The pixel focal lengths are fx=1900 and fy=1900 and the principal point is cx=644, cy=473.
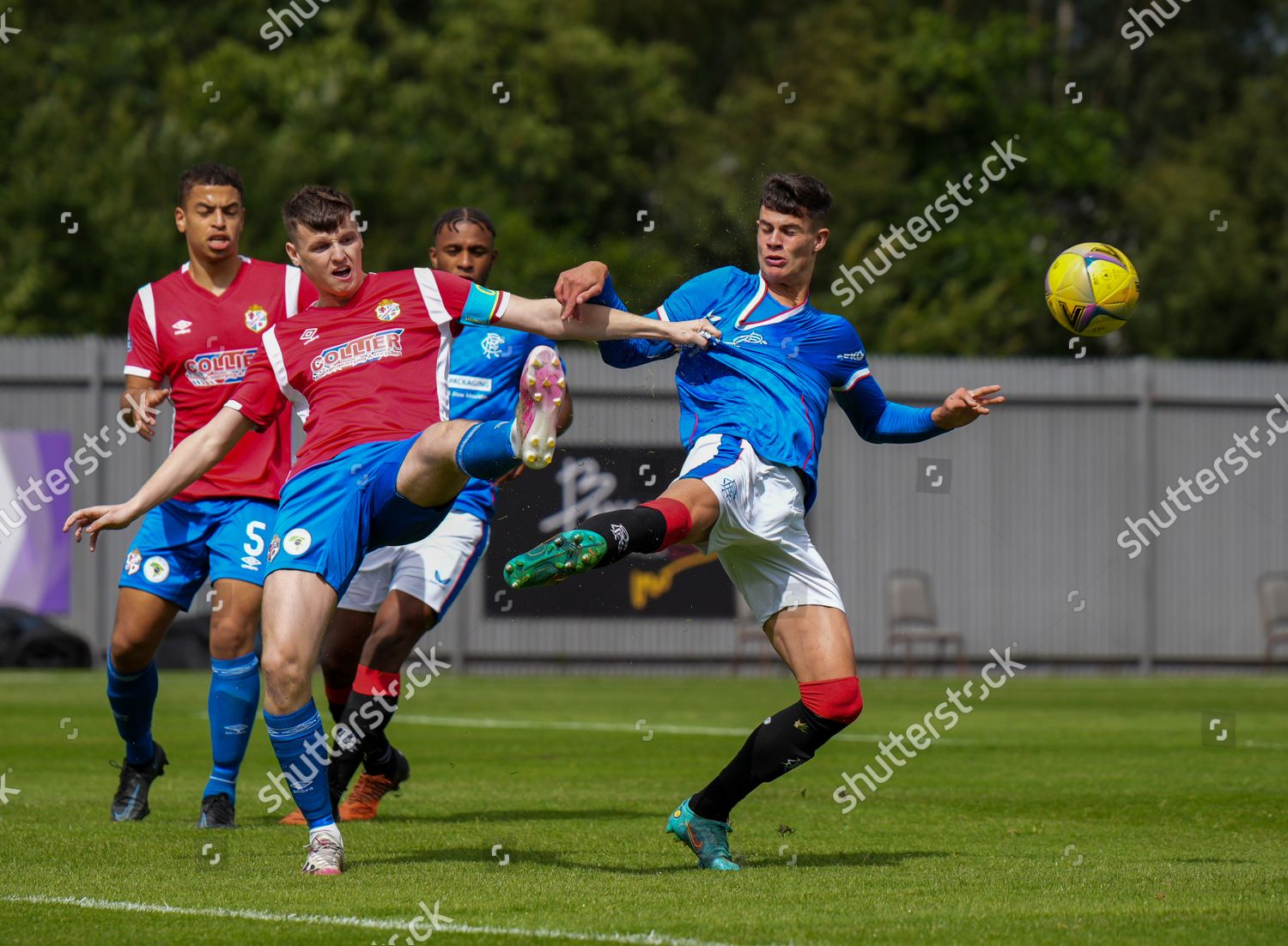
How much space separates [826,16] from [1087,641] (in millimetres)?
23185

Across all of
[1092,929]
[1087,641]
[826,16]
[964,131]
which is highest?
[826,16]

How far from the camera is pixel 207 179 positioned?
339 inches

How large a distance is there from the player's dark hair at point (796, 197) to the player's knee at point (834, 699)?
1.78 m

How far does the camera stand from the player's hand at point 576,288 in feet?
22.0

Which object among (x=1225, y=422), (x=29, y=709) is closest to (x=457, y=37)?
(x=1225, y=422)

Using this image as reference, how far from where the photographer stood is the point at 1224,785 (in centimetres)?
1045

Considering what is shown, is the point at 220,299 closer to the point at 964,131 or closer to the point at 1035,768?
the point at 1035,768

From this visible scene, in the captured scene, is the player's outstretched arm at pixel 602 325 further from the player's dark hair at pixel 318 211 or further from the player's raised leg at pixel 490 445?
the player's dark hair at pixel 318 211

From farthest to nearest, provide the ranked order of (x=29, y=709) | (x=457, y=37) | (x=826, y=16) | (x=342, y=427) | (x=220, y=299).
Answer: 1. (x=826, y=16)
2. (x=457, y=37)
3. (x=29, y=709)
4. (x=220, y=299)
5. (x=342, y=427)

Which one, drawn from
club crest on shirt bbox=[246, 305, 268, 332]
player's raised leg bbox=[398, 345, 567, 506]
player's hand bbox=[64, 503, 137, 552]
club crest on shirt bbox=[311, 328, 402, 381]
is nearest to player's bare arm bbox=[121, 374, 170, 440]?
club crest on shirt bbox=[246, 305, 268, 332]

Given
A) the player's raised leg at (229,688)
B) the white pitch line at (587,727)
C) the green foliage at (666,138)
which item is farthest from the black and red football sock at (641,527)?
the green foliage at (666,138)

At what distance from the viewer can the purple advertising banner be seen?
22.7 meters

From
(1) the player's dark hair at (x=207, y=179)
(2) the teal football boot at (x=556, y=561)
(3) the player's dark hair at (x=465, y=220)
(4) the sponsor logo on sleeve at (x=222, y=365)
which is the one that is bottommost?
(2) the teal football boot at (x=556, y=561)

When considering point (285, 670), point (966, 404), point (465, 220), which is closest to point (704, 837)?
point (285, 670)
